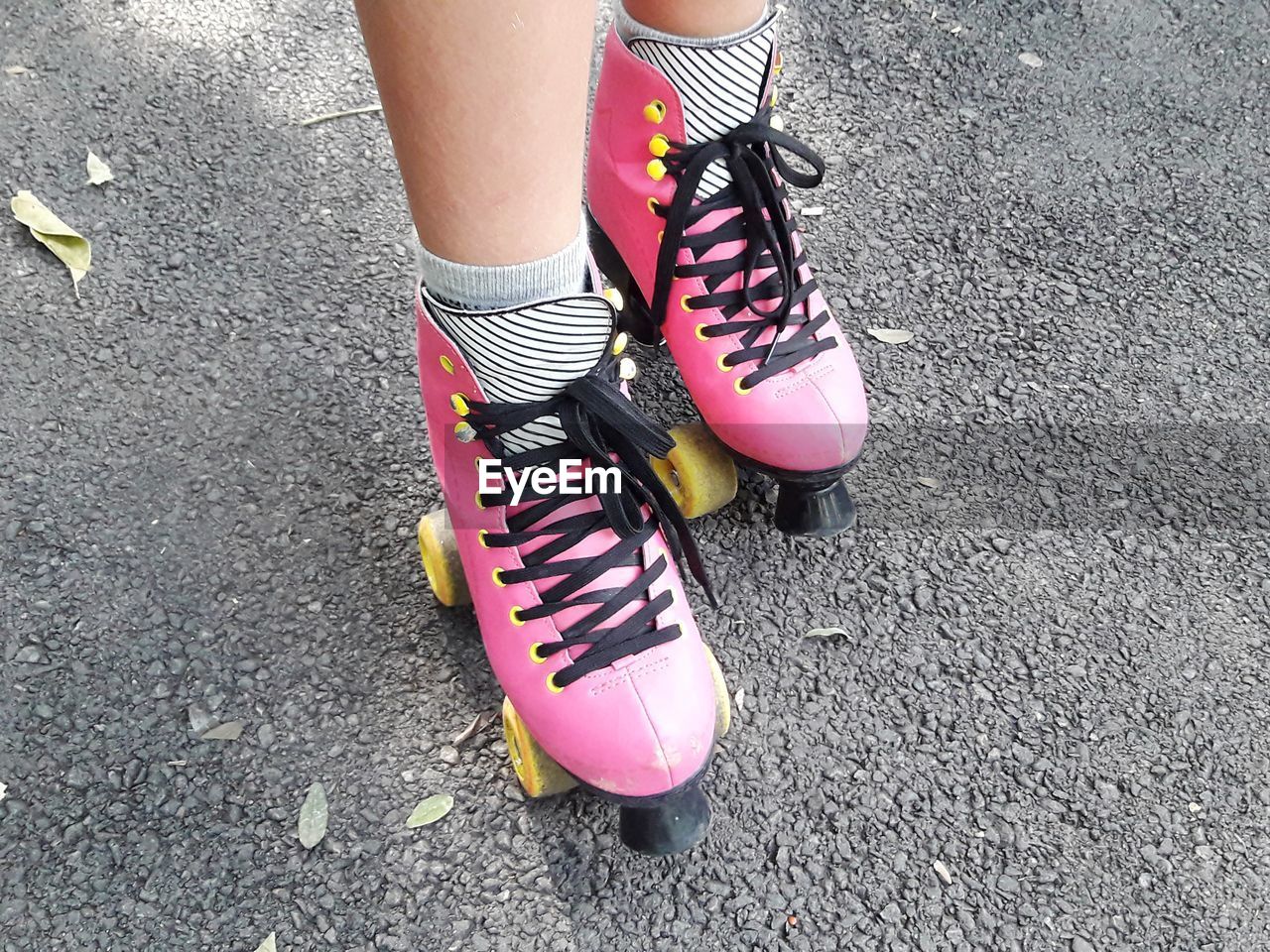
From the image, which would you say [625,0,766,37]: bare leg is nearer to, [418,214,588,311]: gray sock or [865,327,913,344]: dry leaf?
[418,214,588,311]: gray sock

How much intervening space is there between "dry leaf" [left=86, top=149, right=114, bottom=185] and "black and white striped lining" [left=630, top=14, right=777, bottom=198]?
36.1 inches

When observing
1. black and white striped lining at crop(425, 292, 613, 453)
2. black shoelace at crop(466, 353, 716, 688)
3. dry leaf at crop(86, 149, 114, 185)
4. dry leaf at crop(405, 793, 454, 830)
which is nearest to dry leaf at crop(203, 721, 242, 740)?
dry leaf at crop(405, 793, 454, 830)

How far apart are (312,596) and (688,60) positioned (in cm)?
72

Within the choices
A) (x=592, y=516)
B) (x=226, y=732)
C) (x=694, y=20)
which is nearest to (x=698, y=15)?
(x=694, y=20)

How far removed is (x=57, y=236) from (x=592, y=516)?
3.36 feet

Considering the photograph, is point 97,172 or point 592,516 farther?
point 97,172

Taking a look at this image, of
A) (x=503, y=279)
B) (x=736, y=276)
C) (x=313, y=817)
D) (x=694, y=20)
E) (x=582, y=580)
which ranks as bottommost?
(x=313, y=817)

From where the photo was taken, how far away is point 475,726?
1.11 metres

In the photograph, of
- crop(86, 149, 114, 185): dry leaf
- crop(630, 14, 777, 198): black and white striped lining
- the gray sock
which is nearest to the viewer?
the gray sock

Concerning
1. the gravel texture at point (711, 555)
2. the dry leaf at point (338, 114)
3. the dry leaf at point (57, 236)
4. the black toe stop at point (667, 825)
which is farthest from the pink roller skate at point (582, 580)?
the dry leaf at point (338, 114)

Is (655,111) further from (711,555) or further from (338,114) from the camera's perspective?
(338,114)

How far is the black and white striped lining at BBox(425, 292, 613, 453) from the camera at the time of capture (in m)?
0.94

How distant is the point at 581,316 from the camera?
37.6 inches

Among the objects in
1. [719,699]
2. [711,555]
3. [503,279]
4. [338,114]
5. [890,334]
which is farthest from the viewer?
[338,114]
